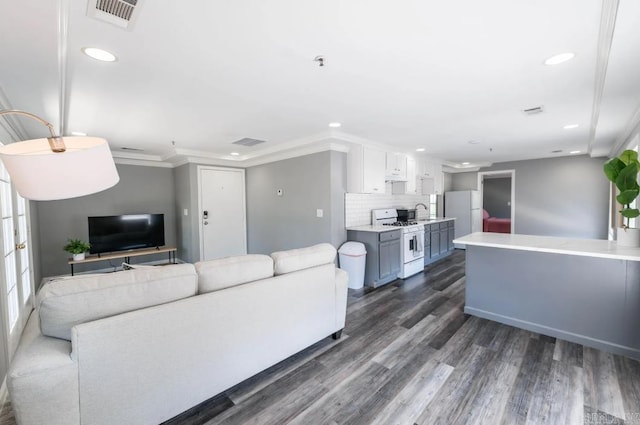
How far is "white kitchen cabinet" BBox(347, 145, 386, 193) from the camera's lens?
4488mm

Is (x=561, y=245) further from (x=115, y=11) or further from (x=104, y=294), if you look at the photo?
(x=115, y=11)

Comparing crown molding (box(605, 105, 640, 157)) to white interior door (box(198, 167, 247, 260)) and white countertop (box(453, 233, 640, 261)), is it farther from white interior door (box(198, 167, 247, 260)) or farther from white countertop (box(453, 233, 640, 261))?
white interior door (box(198, 167, 247, 260))

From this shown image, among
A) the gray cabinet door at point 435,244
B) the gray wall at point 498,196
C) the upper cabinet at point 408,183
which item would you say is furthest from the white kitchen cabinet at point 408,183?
the gray wall at point 498,196


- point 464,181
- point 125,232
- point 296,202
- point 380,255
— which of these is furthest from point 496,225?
point 125,232

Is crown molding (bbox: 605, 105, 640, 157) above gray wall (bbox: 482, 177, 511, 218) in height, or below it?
above

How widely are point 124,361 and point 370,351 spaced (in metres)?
1.87

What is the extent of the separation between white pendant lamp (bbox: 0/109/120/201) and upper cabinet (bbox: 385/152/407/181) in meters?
4.48

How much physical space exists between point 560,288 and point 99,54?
4.29 metres

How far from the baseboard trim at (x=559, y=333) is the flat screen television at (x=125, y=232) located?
18.2 ft

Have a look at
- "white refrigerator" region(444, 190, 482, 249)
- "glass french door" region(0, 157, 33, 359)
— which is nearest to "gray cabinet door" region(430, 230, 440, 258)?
"white refrigerator" region(444, 190, 482, 249)

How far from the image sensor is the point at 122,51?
6.05ft

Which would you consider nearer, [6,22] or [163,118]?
[6,22]

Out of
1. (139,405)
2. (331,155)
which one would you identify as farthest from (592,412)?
(331,155)

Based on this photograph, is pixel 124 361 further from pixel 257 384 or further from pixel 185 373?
pixel 257 384
